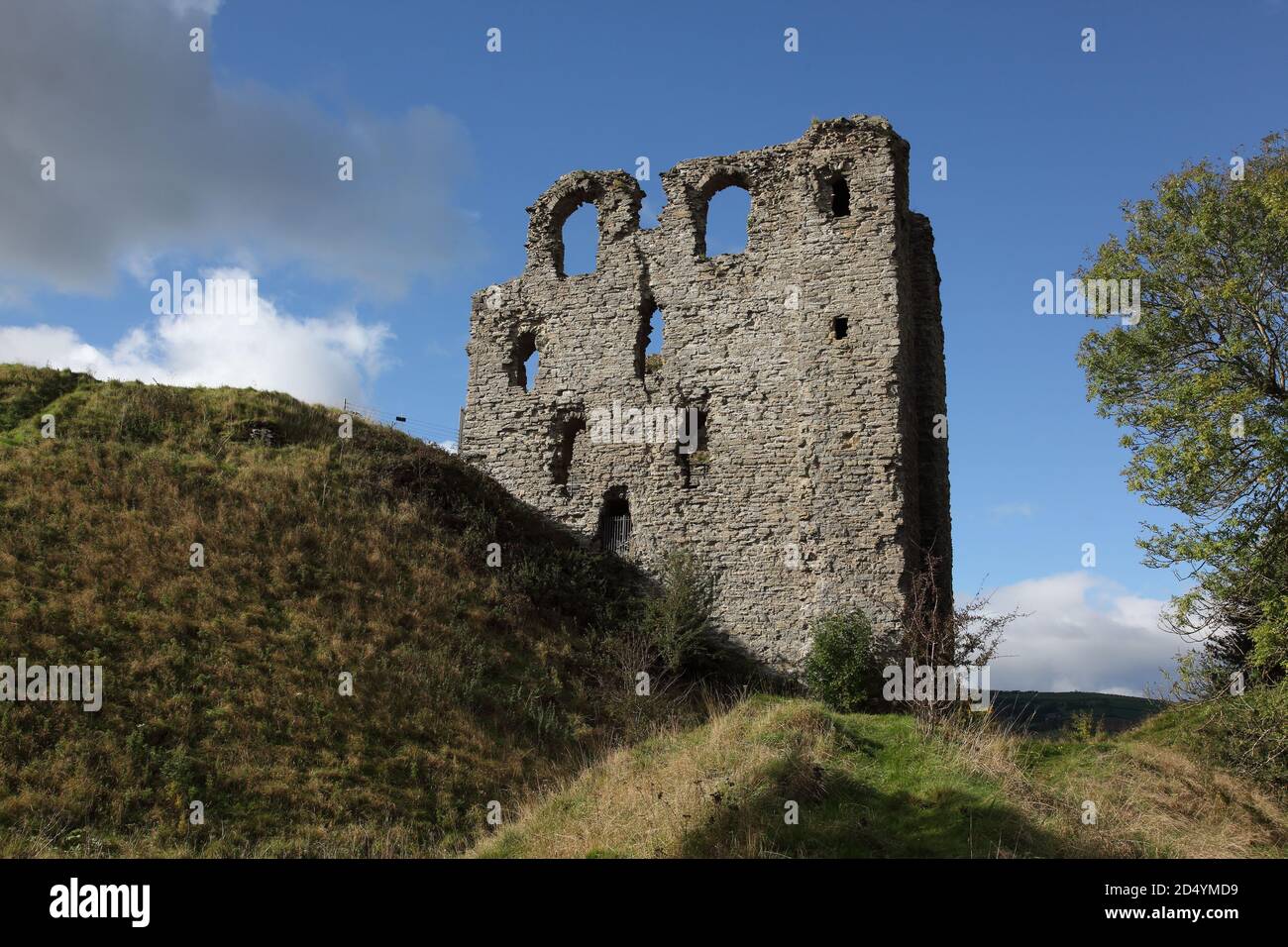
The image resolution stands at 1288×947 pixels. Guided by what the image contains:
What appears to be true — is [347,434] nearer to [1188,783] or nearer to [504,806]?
[504,806]

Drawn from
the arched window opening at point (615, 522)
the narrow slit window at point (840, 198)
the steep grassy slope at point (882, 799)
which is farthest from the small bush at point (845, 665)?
the narrow slit window at point (840, 198)

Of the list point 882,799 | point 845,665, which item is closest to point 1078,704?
point 845,665

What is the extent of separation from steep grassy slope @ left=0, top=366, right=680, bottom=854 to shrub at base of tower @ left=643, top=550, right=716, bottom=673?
0.94 metres

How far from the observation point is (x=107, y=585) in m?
15.4

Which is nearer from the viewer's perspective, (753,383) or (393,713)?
(393,713)

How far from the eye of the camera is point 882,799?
1148 cm

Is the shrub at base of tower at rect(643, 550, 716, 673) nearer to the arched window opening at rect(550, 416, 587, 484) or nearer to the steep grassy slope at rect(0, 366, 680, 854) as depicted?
the steep grassy slope at rect(0, 366, 680, 854)

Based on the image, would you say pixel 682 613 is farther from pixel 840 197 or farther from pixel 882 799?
pixel 840 197

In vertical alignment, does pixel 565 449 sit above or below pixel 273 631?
above

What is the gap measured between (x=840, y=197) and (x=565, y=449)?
8.22 m

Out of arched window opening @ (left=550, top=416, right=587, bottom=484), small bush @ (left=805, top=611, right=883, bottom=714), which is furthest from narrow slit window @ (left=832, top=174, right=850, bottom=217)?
small bush @ (left=805, top=611, right=883, bottom=714)

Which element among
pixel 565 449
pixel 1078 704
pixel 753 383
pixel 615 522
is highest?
pixel 753 383

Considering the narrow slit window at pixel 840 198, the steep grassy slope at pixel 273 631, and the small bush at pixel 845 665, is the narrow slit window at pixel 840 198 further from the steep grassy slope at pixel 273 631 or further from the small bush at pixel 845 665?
the steep grassy slope at pixel 273 631

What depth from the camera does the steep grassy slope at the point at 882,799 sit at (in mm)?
10195
